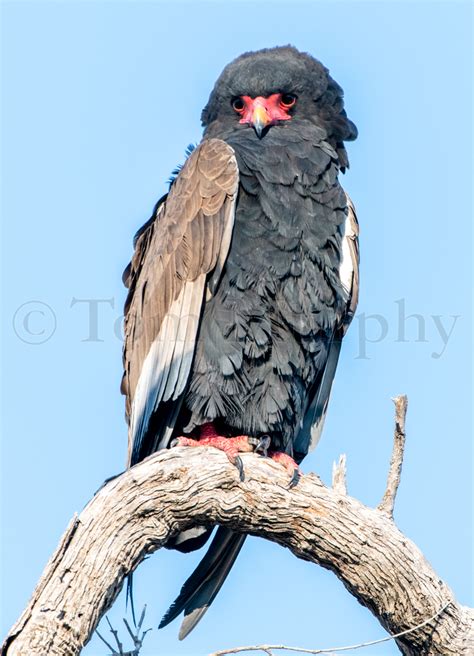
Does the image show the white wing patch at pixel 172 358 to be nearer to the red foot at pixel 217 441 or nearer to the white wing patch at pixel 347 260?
the red foot at pixel 217 441

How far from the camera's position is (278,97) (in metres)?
6.87

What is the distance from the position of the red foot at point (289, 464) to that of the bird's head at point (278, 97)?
7.12ft

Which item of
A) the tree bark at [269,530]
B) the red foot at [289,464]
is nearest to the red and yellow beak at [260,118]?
the red foot at [289,464]

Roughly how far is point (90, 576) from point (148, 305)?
6.76ft

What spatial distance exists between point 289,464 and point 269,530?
55cm

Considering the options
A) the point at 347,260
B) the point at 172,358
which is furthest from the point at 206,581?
the point at 347,260

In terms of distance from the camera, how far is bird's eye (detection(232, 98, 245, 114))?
693 centimetres

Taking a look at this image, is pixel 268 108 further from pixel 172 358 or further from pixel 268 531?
pixel 268 531

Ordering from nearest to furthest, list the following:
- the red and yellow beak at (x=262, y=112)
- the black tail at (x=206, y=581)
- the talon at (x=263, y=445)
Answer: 1. the black tail at (x=206, y=581)
2. the talon at (x=263, y=445)
3. the red and yellow beak at (x=262, y=112)

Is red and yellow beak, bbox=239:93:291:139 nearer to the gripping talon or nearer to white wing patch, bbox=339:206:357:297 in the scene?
white wing patch, bbox=339:206:357:297

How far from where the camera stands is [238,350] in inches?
231

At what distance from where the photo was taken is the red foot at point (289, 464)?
543 cm

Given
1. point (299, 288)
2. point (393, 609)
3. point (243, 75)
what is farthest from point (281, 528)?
point (243, 75)

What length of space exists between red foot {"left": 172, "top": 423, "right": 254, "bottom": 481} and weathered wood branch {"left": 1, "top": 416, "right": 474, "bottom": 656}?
0.96 feet
